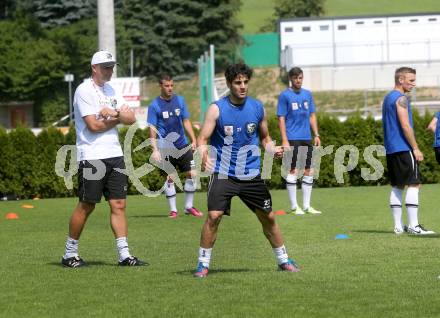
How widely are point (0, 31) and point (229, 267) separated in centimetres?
6417

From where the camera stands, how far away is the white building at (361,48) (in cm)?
5347

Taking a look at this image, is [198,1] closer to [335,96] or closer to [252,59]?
[252,59]

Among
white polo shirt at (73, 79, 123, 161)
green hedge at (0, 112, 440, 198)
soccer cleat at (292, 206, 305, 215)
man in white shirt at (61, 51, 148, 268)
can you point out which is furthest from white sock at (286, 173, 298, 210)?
green hedge at (0, 112, 440, 198)

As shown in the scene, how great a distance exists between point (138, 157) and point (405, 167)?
12054 millimetres

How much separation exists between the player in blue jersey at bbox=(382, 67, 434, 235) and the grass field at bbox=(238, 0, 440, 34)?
10817cm

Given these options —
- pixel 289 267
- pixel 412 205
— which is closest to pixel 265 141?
pixel 289 267

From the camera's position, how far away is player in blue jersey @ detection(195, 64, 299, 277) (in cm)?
895

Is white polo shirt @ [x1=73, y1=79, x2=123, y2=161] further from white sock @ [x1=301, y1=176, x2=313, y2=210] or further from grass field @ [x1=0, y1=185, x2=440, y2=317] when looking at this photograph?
white sock @ [x1=301, y1=176, x2=313, y2=210]

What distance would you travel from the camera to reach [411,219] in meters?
12.5

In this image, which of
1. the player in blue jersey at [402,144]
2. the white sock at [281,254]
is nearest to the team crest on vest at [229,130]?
the white sock at [281,254]

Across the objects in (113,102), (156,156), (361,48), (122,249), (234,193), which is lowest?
(122,249)

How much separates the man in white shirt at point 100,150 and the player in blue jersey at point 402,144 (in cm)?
395

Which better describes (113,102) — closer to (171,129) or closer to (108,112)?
(108,112)

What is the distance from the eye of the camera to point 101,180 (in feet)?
32.3
